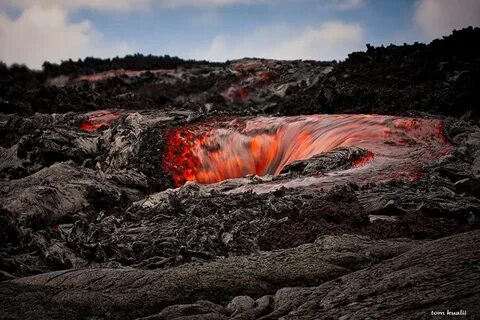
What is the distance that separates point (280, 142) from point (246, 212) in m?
8.15

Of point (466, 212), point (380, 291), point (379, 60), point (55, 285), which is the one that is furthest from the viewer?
point (379, 60)

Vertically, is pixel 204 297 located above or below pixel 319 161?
below

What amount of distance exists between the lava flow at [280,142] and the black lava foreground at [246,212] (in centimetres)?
7

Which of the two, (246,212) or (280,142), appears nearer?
(246,212)

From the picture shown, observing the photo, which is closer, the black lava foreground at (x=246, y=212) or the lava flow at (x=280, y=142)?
the black lava foreground at (x=246, y=212)

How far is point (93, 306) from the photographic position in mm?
5766

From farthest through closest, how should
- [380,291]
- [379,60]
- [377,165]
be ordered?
[379,60] < [377,165] < [380,291]

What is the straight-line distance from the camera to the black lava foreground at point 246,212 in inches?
211

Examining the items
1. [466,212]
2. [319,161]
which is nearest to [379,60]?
[319,161]

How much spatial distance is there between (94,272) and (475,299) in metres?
5.07

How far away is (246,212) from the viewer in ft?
31.9

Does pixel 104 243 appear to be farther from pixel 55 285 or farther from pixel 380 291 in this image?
pixel 380 291

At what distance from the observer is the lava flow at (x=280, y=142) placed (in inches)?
581

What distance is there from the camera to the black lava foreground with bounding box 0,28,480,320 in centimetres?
535
